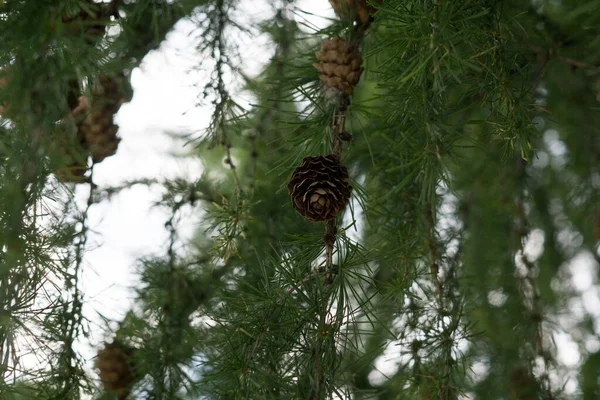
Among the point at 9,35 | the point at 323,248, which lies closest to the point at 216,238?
the point at 323,248

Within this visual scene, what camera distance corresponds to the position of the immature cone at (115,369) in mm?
769

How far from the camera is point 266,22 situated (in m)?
0.90

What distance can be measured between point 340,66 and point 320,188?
12 centimetres

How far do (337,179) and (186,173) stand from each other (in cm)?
43

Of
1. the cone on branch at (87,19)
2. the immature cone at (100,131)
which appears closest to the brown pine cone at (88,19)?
the cone on branch at (87,19)

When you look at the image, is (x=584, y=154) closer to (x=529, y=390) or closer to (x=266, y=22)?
(x=529, y=390)

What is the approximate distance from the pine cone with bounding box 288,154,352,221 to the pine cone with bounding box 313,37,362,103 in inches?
3.0

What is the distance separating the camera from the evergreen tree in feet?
1.63

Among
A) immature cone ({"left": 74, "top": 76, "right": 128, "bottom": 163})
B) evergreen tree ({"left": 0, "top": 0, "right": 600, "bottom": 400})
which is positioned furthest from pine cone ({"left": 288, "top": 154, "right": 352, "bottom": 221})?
immature cone ({"left": 74, "top": 76, "right": 128, "bottom": 163})

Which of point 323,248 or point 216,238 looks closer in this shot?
point 323,248

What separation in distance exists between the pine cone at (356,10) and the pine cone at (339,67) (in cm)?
3

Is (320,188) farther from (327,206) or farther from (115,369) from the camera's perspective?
(115,369)

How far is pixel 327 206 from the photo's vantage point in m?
0.51

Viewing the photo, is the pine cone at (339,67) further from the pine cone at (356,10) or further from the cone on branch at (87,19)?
the cone on branch at (87,19)
